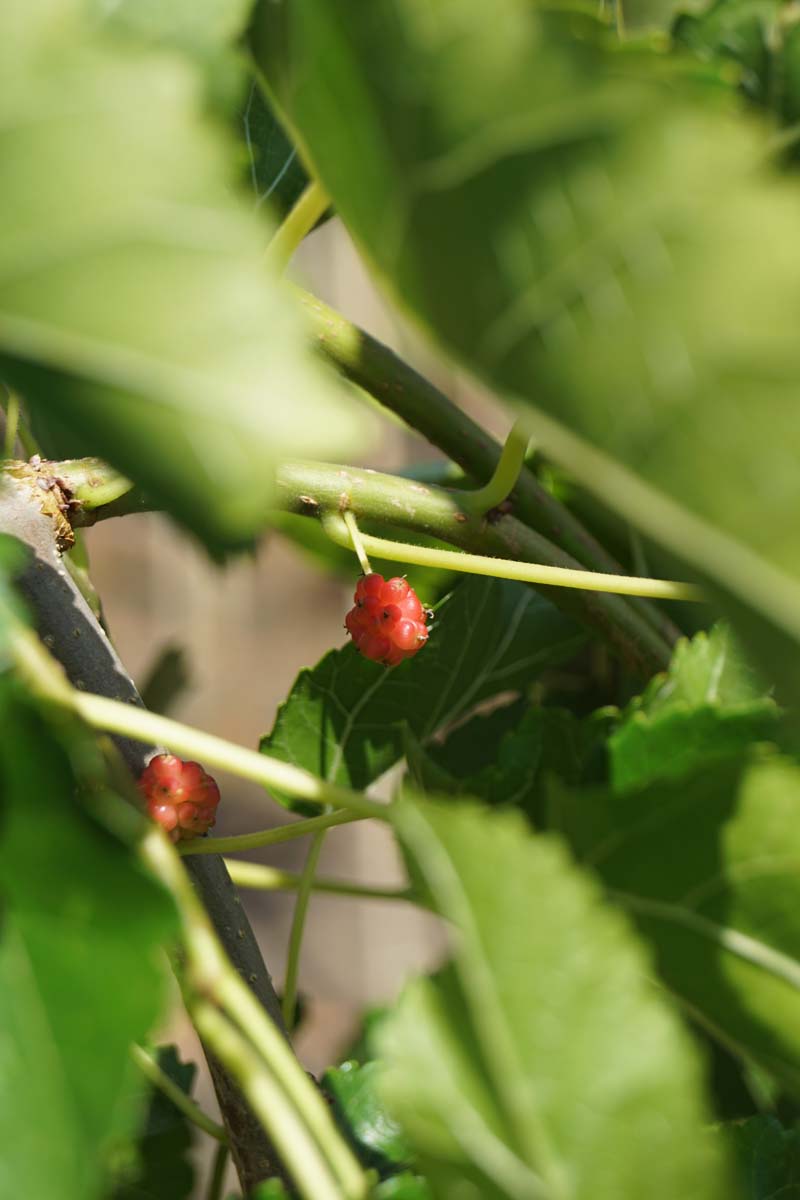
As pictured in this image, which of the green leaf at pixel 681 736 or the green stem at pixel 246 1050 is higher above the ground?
the green leaf at pixel 681 736

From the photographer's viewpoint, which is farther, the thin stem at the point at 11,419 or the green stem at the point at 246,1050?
the thin stem at the point at 11,419

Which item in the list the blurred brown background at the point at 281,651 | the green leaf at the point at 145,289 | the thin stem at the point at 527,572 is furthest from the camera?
the blurred brown background at the point at 281,651

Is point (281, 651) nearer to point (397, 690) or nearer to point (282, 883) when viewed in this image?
point (397, 690)

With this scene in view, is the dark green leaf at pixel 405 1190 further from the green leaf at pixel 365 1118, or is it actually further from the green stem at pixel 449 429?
the green stem at pixel 449 429

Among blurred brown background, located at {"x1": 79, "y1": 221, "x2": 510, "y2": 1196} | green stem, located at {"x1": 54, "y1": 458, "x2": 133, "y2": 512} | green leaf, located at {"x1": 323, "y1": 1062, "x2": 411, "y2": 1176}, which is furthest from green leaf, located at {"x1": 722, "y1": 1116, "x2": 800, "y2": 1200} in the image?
blurred brown background, located at {"x1": 79, "y1": 221, "x2": 510, "y2": 1196}

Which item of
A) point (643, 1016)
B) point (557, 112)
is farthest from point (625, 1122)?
point (557, 112)

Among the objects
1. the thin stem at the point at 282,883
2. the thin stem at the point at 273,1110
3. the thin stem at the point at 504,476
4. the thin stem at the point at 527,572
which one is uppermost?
the thin stem at the point at 504,476

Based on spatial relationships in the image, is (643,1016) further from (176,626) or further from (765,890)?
(176,626)

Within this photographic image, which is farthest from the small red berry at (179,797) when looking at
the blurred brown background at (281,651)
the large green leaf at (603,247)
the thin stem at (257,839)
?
the blurred brown background at (281,651)
